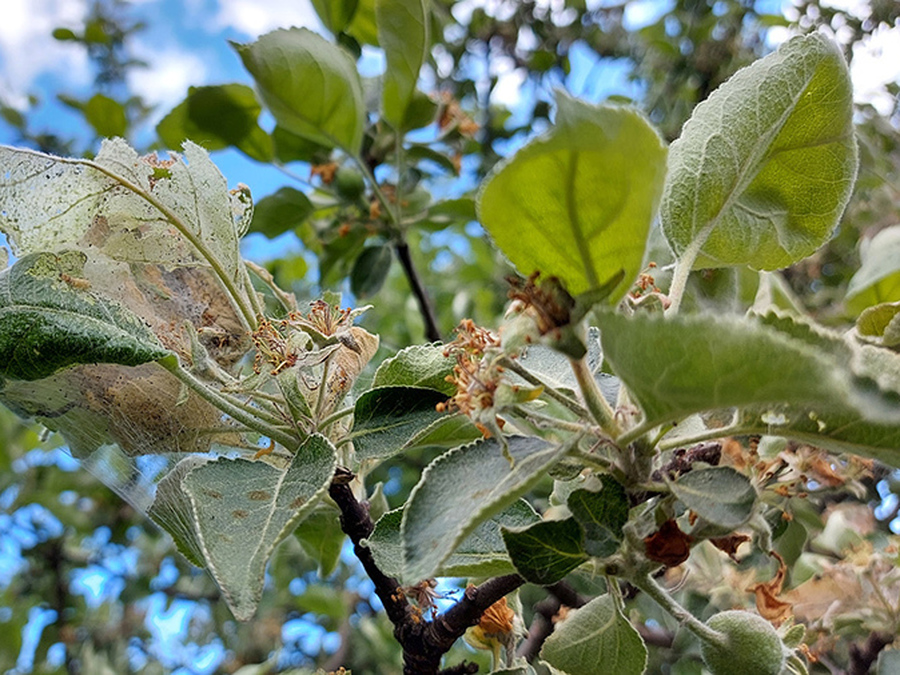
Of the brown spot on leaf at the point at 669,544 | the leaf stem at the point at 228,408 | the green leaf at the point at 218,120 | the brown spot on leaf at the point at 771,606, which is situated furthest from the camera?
the green leaf at the point at 218,120

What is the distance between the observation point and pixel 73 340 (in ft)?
2.35

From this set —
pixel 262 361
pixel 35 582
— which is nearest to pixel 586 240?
pixel 262 361

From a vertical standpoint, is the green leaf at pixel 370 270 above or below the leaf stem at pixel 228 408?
below

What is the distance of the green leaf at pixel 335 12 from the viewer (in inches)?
71.4

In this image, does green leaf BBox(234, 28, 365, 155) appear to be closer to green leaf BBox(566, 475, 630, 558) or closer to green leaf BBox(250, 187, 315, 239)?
green leaf BBox(250, 187, 315, 239)

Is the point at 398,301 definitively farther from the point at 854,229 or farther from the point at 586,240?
the point at 586,240

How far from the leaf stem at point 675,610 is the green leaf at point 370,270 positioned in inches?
51.7

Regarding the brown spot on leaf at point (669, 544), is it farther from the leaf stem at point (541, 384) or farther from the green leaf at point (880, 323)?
the green leaf at point (880, 323)

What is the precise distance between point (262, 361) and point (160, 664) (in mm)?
2928

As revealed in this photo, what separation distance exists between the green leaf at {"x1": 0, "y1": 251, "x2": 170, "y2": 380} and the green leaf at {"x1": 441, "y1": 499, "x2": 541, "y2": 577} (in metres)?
0.35

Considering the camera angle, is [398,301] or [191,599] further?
[398,301]

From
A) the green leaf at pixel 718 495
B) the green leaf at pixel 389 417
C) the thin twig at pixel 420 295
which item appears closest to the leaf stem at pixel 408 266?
the thin twig at pixel 420 295

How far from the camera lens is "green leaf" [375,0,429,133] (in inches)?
56.1

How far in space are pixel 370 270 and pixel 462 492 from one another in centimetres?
137
